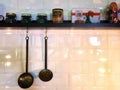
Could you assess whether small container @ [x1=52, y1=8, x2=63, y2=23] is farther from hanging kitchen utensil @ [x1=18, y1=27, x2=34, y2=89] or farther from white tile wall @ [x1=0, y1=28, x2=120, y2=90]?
hanging kitchen utensil @ [x1=18, y1=27, x2=34, y2=89]

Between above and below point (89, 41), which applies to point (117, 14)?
above

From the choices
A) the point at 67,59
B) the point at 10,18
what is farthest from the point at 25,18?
the point at 67,59

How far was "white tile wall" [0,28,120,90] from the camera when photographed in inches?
50.5

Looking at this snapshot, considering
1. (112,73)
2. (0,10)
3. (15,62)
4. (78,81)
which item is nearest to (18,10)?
(0,10)

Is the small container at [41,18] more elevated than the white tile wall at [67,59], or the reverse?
the small container at [41,18]

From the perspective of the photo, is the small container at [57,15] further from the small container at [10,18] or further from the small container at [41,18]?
the small container at [10,18]

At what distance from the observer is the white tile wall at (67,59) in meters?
1.28

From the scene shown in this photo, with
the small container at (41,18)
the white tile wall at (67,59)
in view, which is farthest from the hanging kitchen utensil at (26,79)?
the small container at (41,18)

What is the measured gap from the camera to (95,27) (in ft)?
4.07

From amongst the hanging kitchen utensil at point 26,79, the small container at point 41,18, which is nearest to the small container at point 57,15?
the small container at point 41,18

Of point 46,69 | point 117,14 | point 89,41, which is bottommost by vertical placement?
point 46,69

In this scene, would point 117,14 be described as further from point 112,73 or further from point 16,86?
point 16,86

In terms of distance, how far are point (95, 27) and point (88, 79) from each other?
0.31 m

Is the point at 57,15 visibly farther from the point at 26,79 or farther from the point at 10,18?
the point at 26,79
